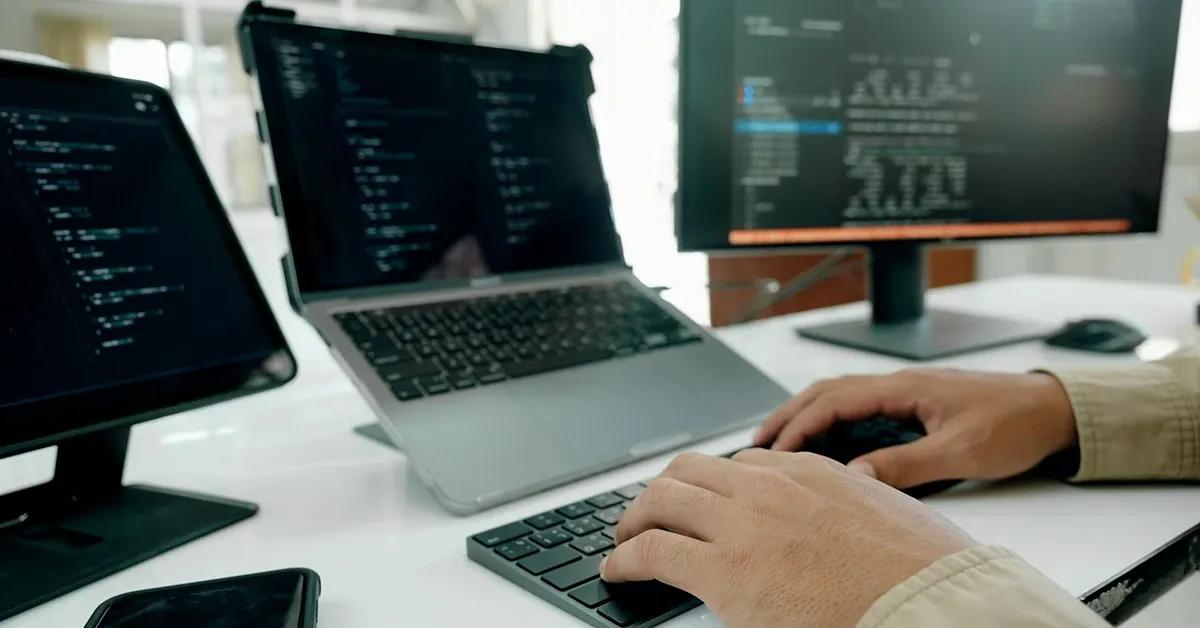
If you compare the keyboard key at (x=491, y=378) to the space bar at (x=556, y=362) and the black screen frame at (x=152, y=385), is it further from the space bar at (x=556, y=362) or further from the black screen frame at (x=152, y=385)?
the black screen frame at (x=152, y=385)

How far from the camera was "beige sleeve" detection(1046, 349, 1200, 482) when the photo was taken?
58cm

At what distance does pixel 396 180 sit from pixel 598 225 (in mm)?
236

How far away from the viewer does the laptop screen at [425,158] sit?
718 millimetres

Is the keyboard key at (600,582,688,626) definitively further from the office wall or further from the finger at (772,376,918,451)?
the office wall

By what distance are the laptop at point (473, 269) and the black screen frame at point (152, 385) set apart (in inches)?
2.2

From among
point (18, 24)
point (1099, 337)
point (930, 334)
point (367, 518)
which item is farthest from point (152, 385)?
point (18, 24)

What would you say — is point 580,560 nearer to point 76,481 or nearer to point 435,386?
point 435,386

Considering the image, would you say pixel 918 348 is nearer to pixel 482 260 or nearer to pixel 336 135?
pixel 482 260

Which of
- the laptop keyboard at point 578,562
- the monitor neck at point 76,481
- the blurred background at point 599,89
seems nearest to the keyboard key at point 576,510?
the laptop keyboard at point 578,562

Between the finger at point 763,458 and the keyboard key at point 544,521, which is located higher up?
the finger at point 763,458

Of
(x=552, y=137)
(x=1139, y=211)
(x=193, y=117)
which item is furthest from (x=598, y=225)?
(x=193, y=117)

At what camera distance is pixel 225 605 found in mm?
389

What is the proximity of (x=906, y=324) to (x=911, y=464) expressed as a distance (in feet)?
1.88

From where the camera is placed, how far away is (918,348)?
37.6 inches
